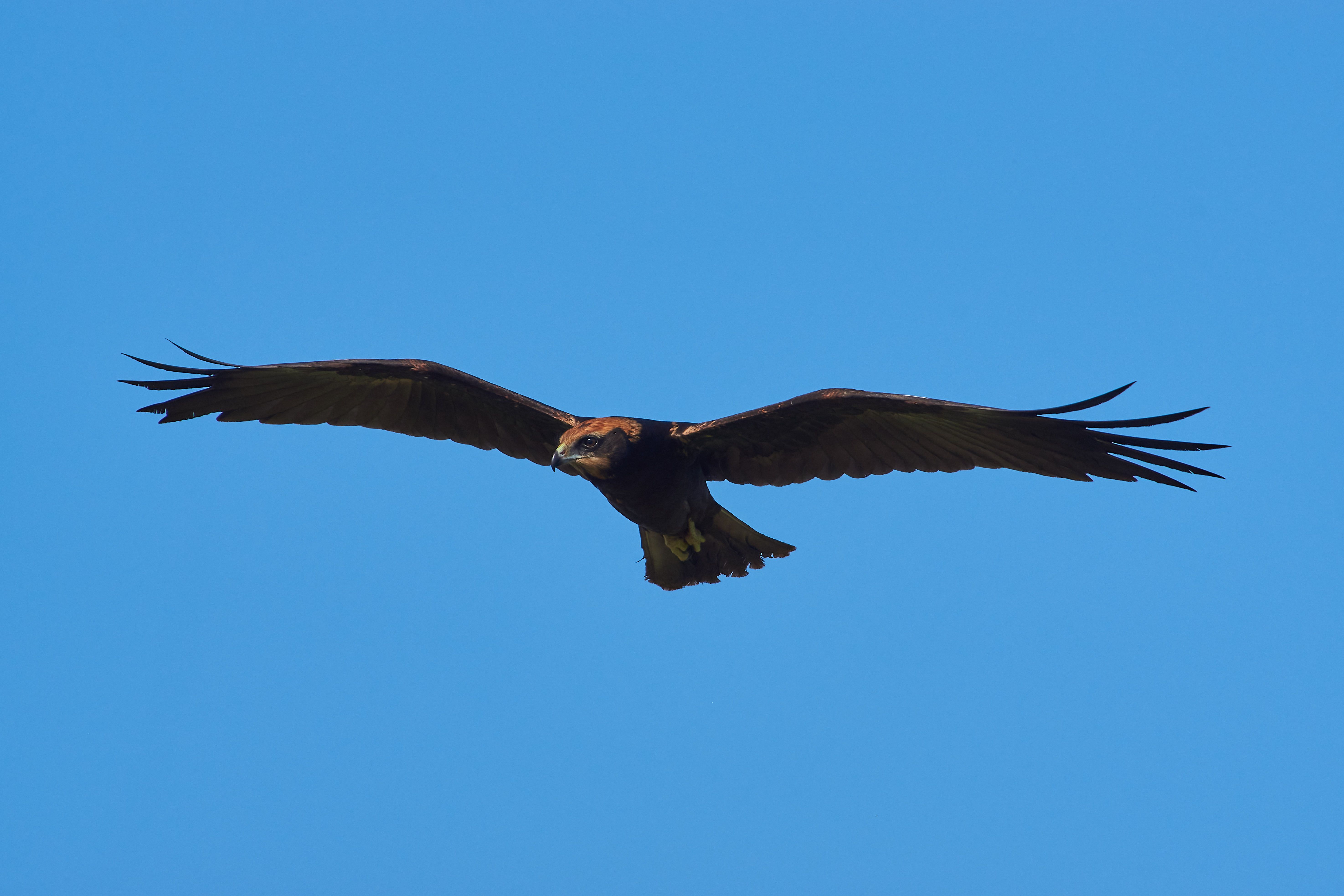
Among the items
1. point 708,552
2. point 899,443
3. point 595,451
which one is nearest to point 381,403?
point 595,451

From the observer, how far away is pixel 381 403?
10016 millimetres

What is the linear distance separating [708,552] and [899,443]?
6.37ft

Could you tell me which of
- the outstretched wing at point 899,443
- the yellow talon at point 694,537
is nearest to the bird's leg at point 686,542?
the yellow talon at point 694,537

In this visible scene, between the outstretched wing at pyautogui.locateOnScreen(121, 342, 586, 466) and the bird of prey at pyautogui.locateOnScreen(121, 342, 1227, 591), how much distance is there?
0.01 m

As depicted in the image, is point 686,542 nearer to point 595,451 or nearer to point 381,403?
point 595,451

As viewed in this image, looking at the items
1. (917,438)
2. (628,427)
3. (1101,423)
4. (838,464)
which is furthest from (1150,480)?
(628,427)

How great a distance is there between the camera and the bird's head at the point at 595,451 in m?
8.41

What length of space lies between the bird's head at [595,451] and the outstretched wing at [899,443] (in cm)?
66

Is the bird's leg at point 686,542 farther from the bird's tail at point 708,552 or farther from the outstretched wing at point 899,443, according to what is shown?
the outstretched wing at point 899,443

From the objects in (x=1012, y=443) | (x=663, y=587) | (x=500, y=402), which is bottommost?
(x=663, y=587)

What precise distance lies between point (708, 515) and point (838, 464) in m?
1.24

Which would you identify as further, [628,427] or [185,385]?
[185,385]

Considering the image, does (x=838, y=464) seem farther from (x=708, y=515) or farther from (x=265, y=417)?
(x=265, y=417)

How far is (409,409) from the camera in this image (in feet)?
32.9
